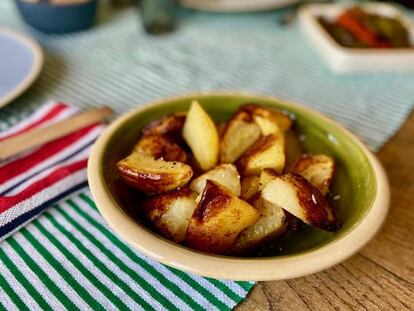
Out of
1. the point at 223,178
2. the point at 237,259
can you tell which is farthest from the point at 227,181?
the point at 237,259

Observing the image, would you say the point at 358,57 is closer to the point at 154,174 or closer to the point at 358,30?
the point at 358,30

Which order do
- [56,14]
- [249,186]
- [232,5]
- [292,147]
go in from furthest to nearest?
[232,5] → [56,14] → [292,147] → [249,186]

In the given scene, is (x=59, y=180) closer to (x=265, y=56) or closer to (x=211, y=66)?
(x=211, y=66)

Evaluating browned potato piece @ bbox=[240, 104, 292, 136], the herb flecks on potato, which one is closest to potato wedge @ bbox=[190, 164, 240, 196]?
the herb flecks on potato

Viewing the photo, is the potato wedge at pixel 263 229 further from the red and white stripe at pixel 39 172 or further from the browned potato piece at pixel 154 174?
the red and white stripe at pixel 39 172

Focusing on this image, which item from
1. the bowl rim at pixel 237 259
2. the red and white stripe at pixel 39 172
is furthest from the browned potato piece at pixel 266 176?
the red and white stripe at pixel 39 172

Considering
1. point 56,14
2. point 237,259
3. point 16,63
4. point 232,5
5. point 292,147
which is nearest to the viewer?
point 237,259

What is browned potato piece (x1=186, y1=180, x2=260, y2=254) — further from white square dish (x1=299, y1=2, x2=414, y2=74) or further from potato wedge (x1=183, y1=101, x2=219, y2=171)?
white square dish (x1=299, y1=2, x2=414, y2=74)
